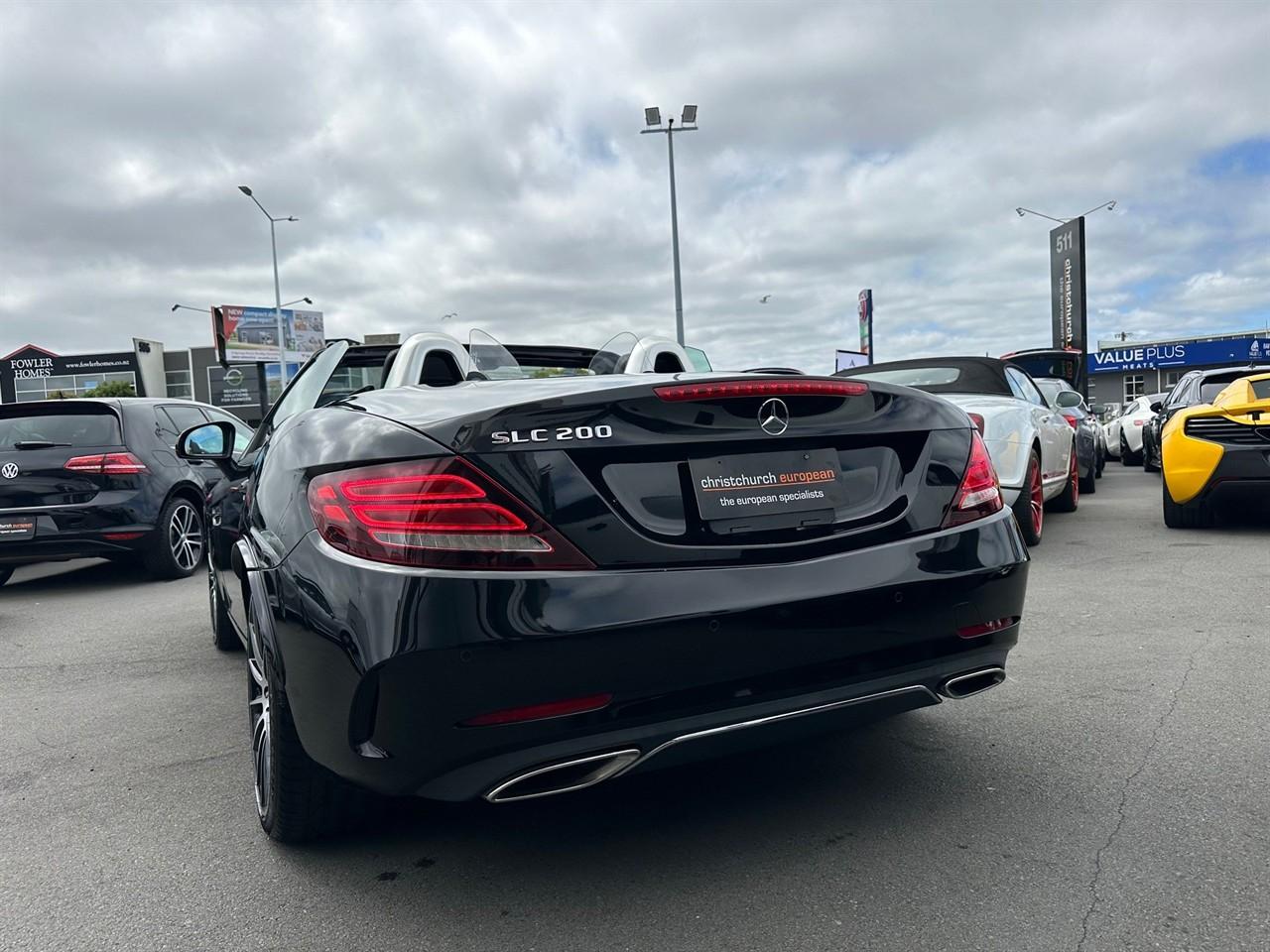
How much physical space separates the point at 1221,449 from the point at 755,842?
668 cm

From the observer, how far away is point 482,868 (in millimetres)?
2592

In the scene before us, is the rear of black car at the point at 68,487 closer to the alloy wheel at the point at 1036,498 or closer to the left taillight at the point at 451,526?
the left taillight at the point at 451,526

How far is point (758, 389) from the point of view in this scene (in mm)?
2482

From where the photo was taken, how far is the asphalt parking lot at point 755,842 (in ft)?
7.37

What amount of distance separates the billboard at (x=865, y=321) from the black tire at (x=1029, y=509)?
34.0 m

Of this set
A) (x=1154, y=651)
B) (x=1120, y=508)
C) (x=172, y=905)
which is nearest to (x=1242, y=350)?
(x=1120, y=508)

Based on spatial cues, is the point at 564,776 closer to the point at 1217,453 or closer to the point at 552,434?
the point at 552,434

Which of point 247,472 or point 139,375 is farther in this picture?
point 139,375

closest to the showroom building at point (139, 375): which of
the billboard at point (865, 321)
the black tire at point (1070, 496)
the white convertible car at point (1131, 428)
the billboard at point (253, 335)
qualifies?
the billboard at point (253, 335)

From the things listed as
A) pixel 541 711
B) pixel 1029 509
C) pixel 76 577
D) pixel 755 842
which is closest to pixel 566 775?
pixel 541 711

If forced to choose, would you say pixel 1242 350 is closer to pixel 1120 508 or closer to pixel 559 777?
pixel 1120 508

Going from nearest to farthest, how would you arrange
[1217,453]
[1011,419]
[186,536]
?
[1011,419] < [1217,453] < [186,536]

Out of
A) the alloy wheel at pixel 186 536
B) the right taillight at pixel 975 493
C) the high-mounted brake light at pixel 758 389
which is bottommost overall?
the alloy wheel at pixel 186 536

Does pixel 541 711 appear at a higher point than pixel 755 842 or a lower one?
higher
